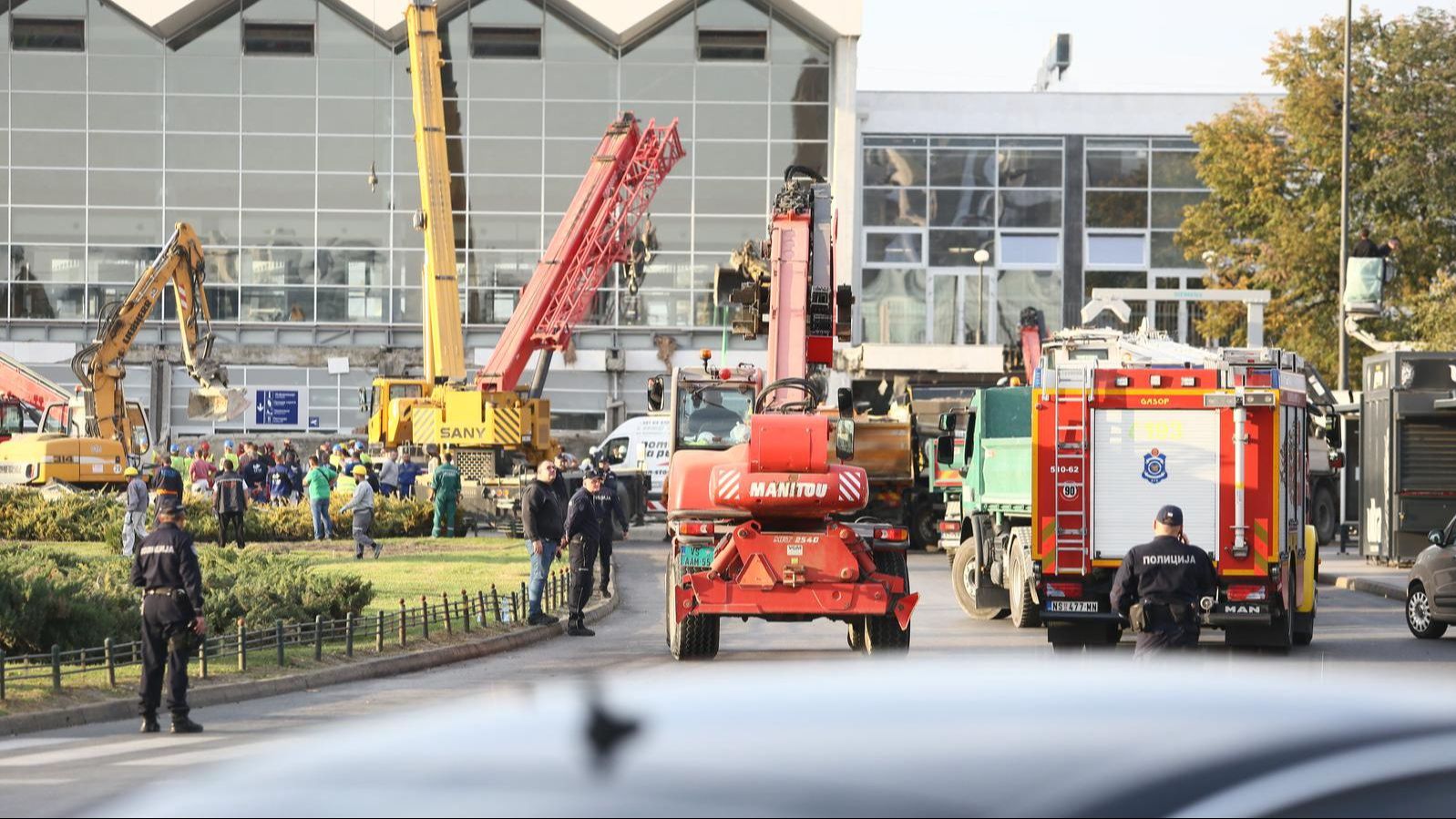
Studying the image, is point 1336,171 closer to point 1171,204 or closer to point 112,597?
point 1171,204

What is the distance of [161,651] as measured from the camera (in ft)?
45.4

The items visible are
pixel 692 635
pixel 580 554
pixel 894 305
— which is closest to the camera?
pixel 692 635

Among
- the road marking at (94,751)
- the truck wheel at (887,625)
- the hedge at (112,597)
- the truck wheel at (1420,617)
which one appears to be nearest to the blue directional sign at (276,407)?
the hedge at (112,597)

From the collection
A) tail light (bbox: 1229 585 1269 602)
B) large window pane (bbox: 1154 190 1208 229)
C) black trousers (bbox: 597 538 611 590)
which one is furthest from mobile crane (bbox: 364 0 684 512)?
tail light (bbox: 1229 585 1269 602)

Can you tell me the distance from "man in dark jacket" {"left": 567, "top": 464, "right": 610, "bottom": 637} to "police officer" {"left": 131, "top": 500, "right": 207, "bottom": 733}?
26.3ft

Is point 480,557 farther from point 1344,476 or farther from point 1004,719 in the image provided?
point 1004,719

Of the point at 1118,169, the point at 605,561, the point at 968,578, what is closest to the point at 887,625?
the point at 968,578

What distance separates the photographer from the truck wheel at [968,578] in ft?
78.8

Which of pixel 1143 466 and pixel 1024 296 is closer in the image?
pixel 1143 466

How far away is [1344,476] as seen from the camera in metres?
39.6

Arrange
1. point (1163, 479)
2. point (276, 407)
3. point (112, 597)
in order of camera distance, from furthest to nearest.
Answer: point (276, 407) < point (1163, 479) < point (112, 597)

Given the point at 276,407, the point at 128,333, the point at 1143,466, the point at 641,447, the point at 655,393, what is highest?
the point at 128,333

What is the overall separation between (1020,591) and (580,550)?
4858mm

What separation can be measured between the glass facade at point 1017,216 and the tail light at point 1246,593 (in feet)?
140
